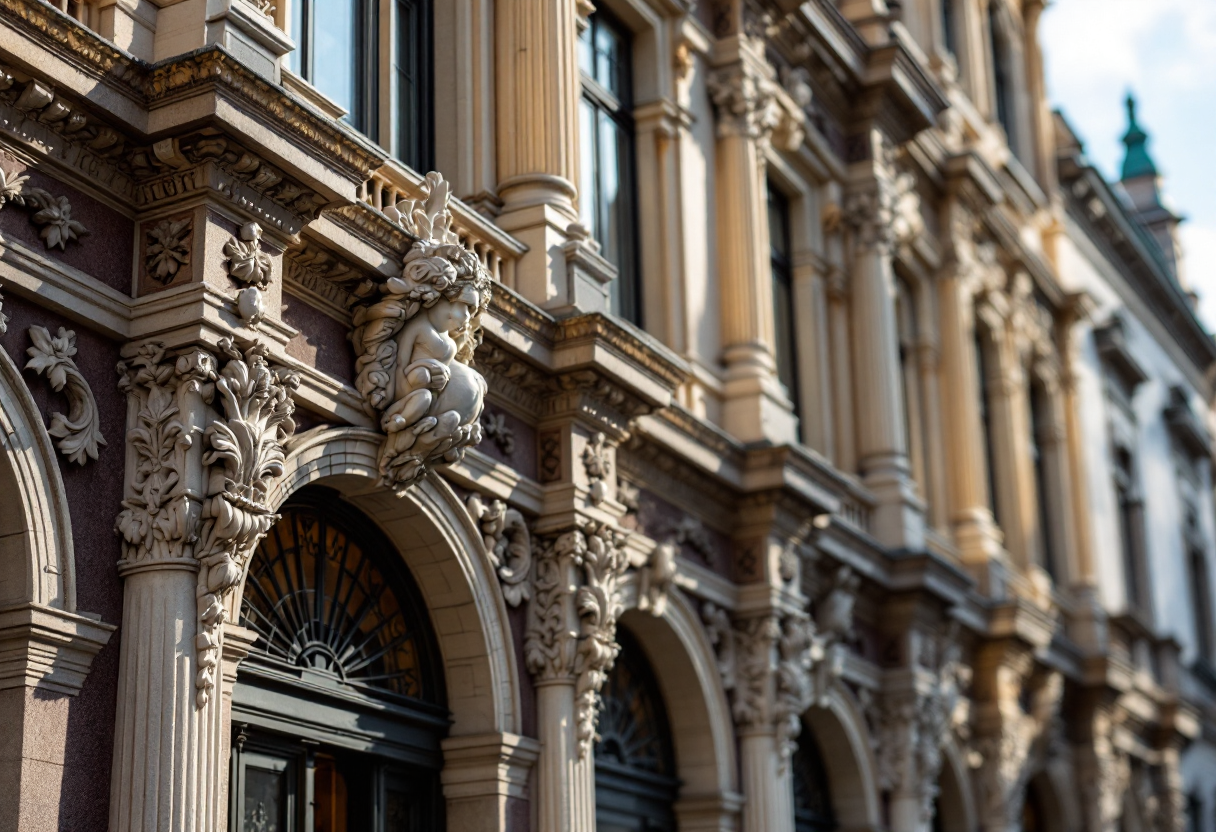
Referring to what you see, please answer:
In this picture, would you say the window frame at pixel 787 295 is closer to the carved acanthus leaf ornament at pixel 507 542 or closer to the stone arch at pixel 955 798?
the stone arch at pixel 955 798

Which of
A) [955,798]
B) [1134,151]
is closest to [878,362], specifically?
[955,798]

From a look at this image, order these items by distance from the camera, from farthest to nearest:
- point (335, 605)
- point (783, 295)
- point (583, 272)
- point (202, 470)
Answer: point (783, 295)
point (583, 272)
point (335, 605)
point (202, 470)

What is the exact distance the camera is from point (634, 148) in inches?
660

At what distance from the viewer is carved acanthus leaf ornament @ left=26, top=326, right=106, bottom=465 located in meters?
9.30

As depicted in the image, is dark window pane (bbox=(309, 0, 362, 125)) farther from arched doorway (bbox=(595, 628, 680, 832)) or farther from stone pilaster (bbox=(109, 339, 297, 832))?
arched doorway (bbox=(595, 628, 680, 832))

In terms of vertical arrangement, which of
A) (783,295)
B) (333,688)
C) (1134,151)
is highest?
(1134,151)

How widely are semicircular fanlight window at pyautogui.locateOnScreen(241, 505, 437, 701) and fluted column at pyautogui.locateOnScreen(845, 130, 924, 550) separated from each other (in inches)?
312

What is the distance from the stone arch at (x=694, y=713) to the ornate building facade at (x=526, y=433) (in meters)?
0.05

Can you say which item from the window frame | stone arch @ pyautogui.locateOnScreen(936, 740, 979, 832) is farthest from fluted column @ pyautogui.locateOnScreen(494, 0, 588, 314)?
stone arch @ pyautogui.locateOnScreen(936, 740, 979, 832)

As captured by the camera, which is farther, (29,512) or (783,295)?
(783,295)

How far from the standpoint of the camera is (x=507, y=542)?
42.3 feet

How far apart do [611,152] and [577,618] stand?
4978 millimetres

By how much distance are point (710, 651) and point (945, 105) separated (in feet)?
30.0

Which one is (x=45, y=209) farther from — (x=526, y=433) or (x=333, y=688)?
(x=526, y=433)
